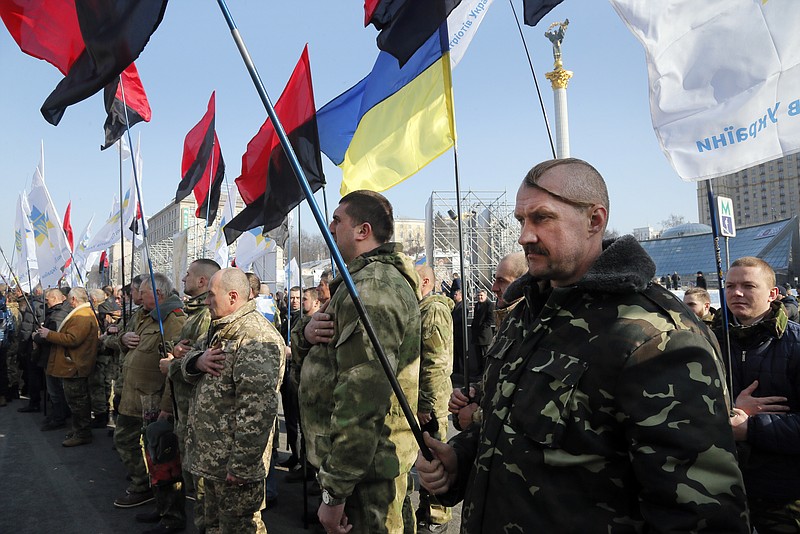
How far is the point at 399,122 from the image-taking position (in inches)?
166

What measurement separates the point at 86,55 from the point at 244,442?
8.08 ft

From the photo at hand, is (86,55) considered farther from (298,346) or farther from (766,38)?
(766,38)

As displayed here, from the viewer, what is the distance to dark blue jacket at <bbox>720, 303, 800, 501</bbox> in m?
2.62

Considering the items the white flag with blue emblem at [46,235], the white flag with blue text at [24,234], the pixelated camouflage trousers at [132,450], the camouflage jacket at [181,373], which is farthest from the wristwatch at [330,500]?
the white flag with blue text at [24,234]

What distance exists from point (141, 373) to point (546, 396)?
4816mm

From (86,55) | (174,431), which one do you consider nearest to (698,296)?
(174,431)

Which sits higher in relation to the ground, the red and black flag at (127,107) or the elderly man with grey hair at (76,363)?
the red and black flag at (127,107)

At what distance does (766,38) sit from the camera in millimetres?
2689

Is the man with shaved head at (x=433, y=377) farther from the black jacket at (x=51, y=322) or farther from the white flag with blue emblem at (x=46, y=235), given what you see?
the white flag with blue emblem at (x=46, y=235)

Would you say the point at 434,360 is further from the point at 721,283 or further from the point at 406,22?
the point at 406,22

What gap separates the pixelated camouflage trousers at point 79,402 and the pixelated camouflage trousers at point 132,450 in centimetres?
282

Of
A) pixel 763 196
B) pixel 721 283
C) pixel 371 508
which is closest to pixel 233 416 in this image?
pixel 371 508

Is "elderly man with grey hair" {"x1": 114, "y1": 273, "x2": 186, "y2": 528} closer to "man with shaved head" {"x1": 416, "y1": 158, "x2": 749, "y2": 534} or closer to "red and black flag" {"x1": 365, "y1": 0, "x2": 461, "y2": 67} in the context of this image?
"red and black flag" {"x1": 365, "y1": 0, "x2": 461, "y2": 67}

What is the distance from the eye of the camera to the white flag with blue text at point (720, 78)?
2641 millimetres
